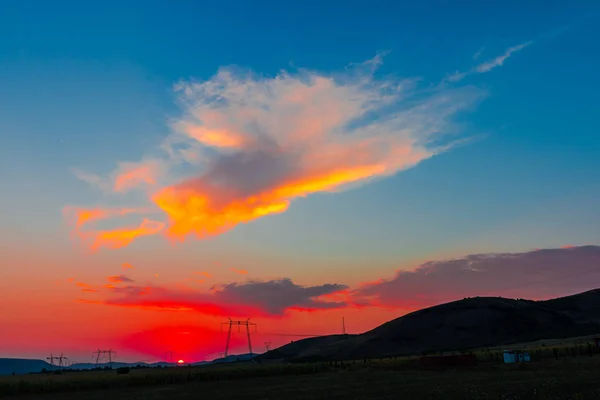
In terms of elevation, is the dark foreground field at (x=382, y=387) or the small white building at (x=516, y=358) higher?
the dark foreground field at (x=382, y=387)

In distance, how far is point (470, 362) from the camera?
290ft

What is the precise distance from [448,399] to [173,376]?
2546 inches

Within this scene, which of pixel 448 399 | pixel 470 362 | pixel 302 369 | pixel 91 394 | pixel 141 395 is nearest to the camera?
pixel 448 399

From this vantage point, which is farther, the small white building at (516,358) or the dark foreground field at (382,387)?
the small white building at (516,358)

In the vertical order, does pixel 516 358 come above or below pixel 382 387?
below

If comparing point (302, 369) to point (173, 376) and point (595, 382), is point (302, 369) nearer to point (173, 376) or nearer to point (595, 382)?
point (173, 376)

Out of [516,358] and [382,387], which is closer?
[382,387]

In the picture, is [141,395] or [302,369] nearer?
[141,395]

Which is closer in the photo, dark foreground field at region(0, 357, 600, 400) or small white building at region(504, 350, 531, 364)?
dark foreground field at region(0, 357, 600, 400)

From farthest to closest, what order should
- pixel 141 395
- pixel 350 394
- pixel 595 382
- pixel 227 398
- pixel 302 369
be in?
pixel 302 369 < pixel 141 395 < pixel 227 398 < pixel 350 394 < pixel 595 382

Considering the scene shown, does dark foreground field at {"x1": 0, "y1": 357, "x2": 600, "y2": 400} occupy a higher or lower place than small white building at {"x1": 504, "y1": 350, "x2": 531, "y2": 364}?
higher

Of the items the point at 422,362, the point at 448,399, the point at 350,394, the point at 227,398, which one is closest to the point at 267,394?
the point at 227,398

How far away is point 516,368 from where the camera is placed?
76.8m

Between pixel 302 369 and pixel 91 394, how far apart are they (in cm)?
4587
